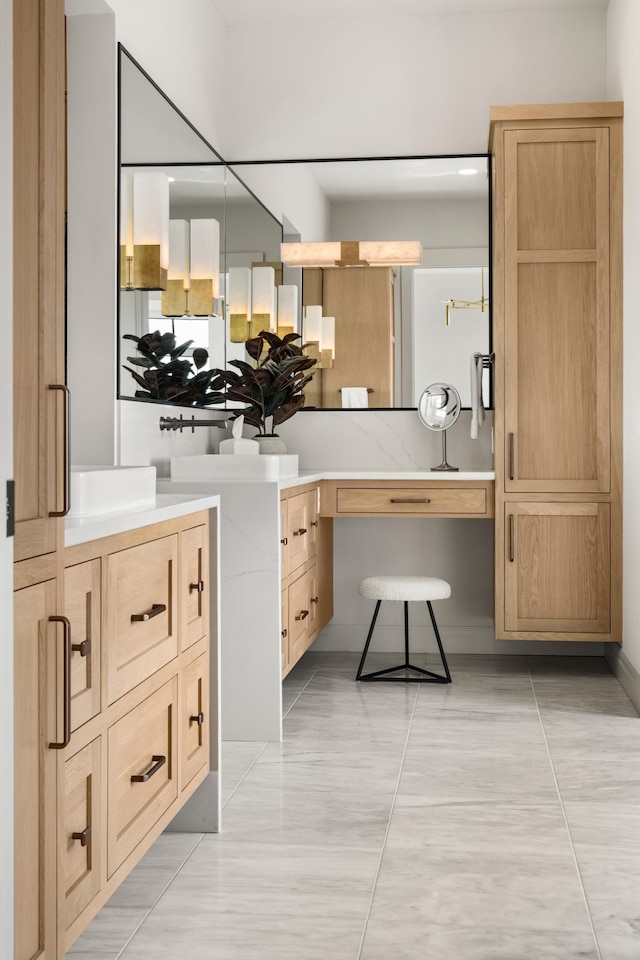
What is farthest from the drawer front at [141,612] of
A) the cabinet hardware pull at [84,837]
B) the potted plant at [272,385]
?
the potted plant at [272,385]

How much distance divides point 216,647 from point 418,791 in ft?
2.39

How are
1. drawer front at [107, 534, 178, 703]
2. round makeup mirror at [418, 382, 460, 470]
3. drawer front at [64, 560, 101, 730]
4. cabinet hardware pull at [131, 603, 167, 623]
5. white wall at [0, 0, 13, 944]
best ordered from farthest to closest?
round makeup mirror at [418, 382, 460, 470] < cabinet hardware pull at [131, 603, 167, 623] < drawer front at [107, 534, 178, 703] < drawer front at [64, 560, 101, 730] < white wall at [0, 0, 13, 944]

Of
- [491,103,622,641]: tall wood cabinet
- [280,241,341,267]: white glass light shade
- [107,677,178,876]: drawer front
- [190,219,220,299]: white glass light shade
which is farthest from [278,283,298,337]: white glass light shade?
[107,677,178,876]: drawer front

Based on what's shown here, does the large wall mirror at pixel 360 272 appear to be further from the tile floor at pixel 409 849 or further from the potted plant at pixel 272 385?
the tile floor at pixel 409 849

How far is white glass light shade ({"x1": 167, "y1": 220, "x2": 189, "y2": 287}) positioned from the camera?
3603 mm

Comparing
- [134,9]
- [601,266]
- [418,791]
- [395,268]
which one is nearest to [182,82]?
[134,9]

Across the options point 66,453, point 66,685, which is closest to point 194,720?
point 66,685

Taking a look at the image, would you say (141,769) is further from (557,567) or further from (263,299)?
(263,299)

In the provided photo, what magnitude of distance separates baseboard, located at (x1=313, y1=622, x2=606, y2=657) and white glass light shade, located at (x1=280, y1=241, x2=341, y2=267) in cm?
170

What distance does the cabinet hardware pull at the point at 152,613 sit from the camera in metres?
1.80

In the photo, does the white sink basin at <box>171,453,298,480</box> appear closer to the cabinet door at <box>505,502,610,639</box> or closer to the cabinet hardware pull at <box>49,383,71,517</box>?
the cabinet door at <box>505,502,610,639</box>

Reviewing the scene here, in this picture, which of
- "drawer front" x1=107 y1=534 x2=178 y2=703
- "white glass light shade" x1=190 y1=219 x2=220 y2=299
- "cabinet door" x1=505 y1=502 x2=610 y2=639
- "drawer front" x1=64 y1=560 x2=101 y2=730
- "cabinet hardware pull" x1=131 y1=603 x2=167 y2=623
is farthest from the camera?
"cabinet door" x1=505 y1=502 x2=610 y2=639

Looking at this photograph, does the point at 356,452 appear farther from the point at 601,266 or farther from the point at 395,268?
the point at 601,266

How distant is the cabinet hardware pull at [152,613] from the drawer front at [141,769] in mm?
164
